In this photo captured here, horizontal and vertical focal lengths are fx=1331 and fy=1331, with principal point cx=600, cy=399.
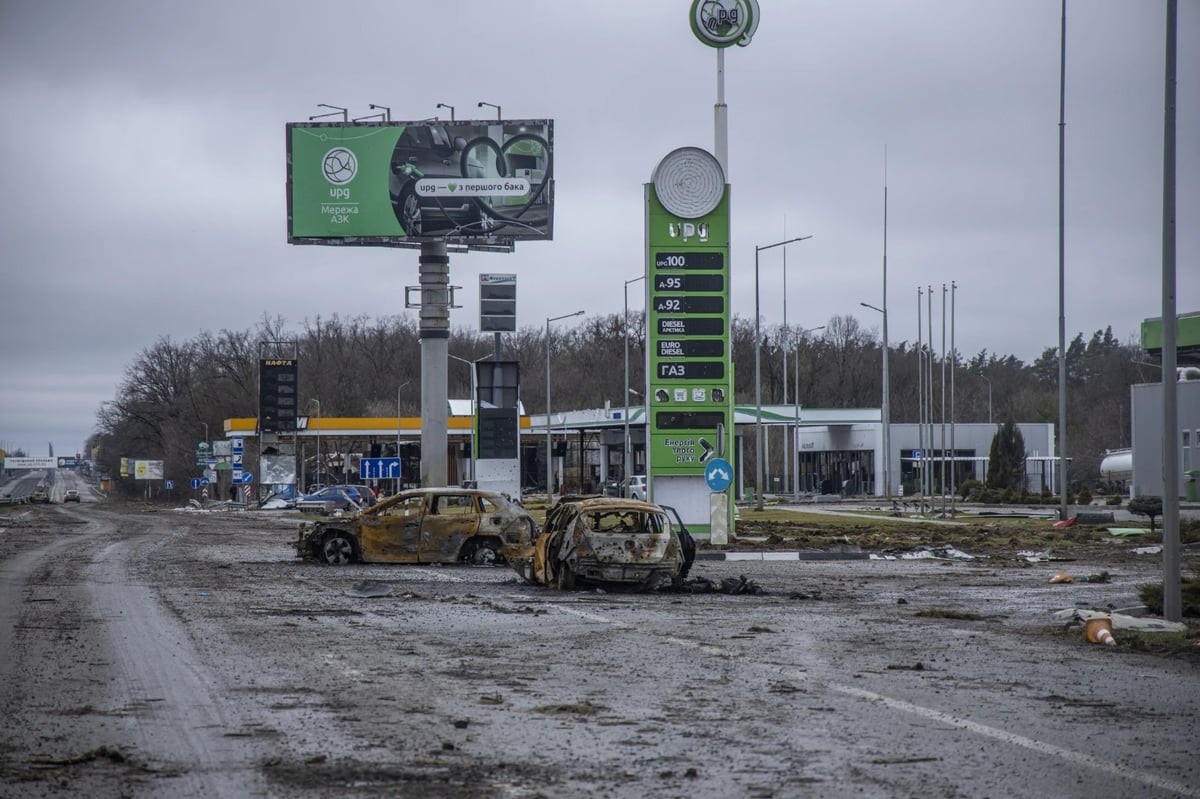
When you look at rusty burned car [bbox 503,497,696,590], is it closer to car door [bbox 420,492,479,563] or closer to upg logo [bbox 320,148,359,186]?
car door [bbox 420,492,479,563]

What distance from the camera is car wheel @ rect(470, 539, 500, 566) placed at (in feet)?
83.1

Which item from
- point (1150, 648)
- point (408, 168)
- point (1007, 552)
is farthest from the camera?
point (408, 168)

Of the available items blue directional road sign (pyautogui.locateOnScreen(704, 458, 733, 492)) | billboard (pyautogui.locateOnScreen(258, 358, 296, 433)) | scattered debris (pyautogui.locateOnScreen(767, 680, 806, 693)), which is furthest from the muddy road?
billboard (pyautogui.locateOnScreen(258, 358, 296, 433))

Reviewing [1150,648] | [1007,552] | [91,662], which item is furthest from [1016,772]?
[1007,552]

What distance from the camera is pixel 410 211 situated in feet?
141

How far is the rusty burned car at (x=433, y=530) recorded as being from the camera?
82.6 ft

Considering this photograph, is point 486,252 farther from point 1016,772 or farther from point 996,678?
point 1016,772

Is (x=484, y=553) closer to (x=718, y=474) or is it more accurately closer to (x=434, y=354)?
(x=718, y=474)

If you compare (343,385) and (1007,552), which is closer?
(1007,552)

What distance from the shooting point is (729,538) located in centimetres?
3297

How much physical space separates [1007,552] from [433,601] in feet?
53.3

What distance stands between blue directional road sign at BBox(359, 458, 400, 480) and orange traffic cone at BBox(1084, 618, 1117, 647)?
4938cm

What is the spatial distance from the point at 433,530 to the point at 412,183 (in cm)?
2035

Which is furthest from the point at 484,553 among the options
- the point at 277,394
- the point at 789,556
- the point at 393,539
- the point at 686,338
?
the point at 277,394
